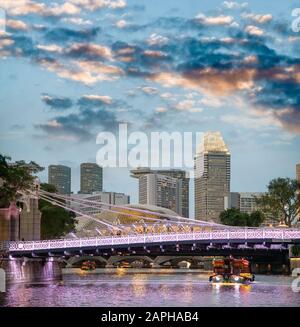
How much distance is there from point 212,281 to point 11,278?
62.3ft

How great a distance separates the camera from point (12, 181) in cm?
8881

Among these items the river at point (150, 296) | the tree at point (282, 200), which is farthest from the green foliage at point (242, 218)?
the river at point (150, 296)

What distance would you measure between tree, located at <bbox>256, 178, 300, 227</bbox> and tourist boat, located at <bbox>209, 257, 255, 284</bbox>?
36.3 metres

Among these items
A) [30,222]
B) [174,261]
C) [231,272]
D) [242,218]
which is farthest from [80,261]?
[231,272]

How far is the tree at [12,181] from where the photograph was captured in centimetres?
8681

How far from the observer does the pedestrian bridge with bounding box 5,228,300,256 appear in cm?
8619

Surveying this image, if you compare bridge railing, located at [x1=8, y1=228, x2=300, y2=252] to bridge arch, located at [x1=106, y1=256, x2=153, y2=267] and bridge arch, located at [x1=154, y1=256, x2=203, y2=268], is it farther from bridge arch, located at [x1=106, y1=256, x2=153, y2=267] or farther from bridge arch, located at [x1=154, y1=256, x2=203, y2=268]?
bridge arch, located at [x1=106, y1=256, x2=153, y2=267]

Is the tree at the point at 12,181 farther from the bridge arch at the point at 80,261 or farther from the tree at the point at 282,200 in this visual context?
the bridge arch at the point at 80,261

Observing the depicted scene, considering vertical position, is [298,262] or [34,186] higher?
[34,186]

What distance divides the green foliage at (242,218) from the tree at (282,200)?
10.9 metres

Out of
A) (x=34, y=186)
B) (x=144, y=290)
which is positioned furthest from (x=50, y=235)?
(x=144, y=290)

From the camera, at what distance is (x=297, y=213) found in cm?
13012
